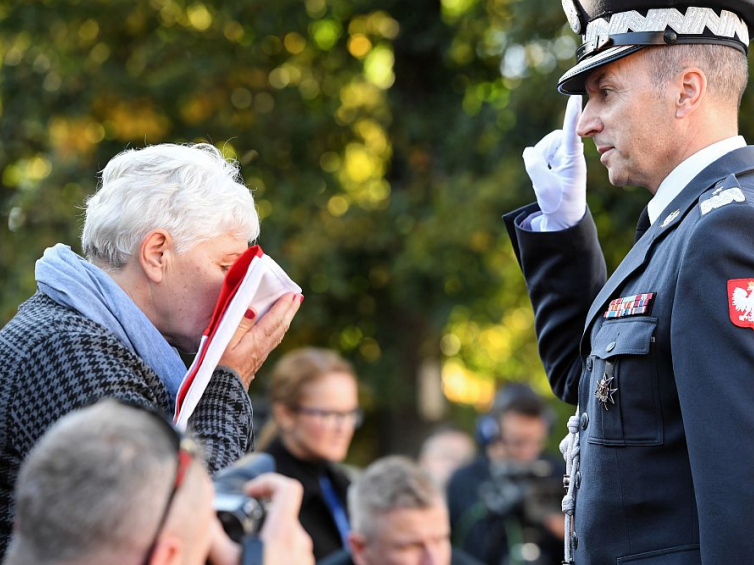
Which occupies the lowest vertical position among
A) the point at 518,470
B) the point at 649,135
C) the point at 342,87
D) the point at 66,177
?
the point at 518,470

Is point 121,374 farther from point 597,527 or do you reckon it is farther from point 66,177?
point 66,177

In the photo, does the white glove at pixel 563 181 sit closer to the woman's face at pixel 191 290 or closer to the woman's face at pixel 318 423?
the woman's face at pixel 191 290

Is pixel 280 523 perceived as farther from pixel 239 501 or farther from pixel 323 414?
pixel 323 414

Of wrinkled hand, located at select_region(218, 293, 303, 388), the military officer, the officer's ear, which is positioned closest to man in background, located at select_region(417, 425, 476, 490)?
the military officer

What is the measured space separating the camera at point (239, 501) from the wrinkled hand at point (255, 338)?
97 centimetres

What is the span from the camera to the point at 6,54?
10234mm

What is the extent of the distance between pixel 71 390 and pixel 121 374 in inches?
4.2

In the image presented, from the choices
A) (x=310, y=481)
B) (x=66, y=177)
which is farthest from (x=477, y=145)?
(x=310, y=481)

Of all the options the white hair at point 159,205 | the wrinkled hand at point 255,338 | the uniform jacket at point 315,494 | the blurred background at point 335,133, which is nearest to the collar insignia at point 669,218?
the wrinkled hand at point 255,338

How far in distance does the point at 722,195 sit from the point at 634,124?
0.30 metres

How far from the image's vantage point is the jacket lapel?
271cm

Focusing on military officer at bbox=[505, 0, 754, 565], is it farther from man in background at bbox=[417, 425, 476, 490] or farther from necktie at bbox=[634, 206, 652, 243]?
man in background at bbox=[417, 425, 476, 490]

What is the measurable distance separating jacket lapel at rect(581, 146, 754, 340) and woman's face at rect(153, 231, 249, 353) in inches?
36.7

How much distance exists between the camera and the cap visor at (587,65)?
9.21ft
